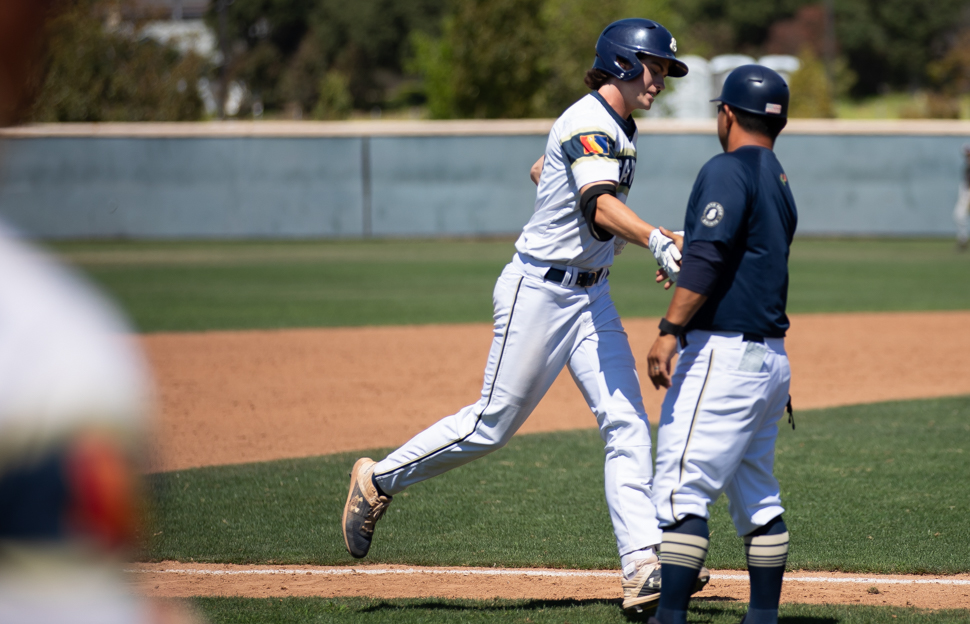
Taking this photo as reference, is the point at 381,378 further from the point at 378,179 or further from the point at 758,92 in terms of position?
the point at 378,179

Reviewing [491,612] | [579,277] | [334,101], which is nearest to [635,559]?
[491,612]

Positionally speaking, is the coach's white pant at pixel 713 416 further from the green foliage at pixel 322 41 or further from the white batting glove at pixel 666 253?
the green foliage at pixel 322 41

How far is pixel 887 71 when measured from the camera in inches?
2847

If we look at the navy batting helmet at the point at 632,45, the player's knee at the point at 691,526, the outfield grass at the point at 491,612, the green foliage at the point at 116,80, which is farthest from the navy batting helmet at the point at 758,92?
the green foliage at the point at 116,80

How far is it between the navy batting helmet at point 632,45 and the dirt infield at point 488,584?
2.13 meters

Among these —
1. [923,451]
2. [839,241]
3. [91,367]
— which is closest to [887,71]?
[839,241]

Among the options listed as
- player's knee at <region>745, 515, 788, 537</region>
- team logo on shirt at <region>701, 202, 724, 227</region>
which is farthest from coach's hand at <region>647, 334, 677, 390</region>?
player's knee at <region>745, 515, 788, 537</region>

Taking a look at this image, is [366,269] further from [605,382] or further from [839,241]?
[605,382]

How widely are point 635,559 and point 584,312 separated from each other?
3.23 ft

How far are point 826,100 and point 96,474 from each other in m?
49.9

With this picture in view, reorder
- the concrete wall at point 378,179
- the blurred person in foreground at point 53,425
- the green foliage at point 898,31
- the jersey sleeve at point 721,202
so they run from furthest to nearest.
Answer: the green foliage at point 898,31
the concrete wall at point 378,179
the jersey sleeve at point 721,202
the blurred person in foreground at point 53,425

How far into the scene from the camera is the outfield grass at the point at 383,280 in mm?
14672

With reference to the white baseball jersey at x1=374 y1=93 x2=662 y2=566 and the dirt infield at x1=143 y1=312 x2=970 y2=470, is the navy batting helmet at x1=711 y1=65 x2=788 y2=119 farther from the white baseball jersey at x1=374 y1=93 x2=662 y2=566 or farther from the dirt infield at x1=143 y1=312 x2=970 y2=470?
the dirt infield at x1=143 y1=312 x2=970 y2=470

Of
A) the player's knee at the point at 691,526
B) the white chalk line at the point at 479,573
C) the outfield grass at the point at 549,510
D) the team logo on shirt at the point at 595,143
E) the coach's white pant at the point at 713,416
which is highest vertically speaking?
the team logo on shirt at the point at 595,143
